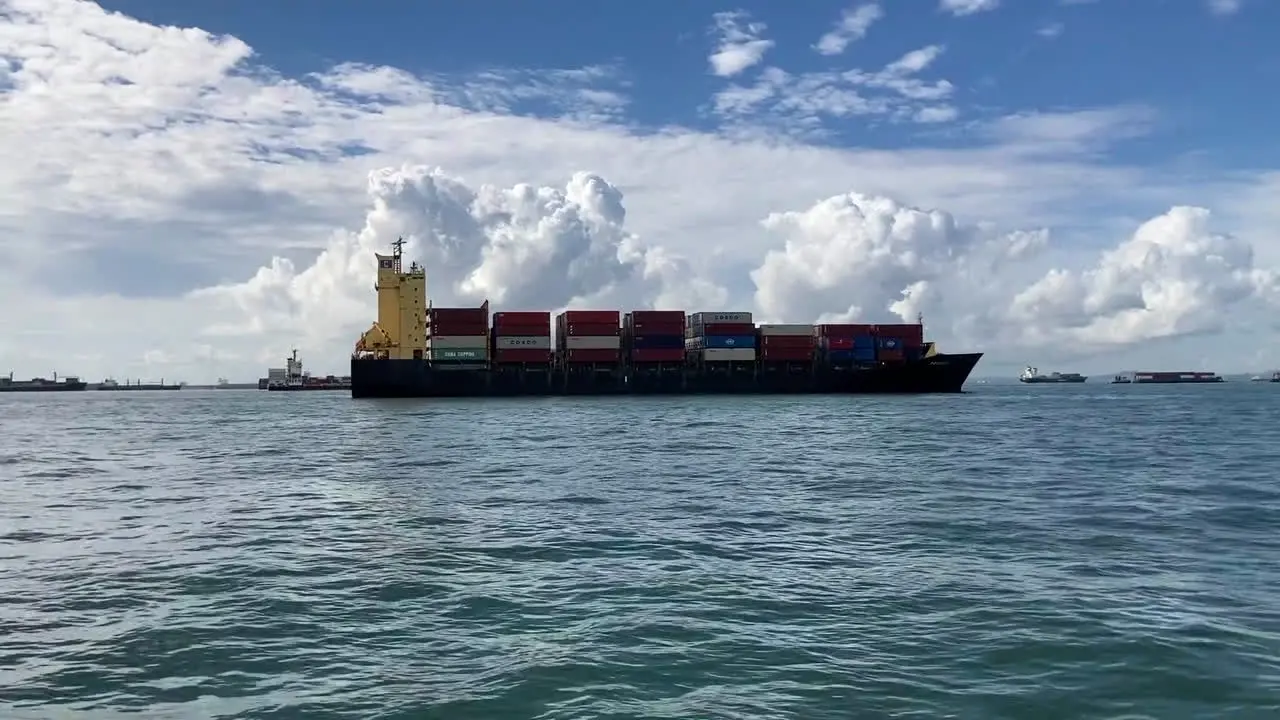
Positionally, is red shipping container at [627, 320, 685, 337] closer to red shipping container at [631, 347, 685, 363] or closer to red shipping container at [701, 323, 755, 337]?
red shipping container at [631, 347, 685, 363]

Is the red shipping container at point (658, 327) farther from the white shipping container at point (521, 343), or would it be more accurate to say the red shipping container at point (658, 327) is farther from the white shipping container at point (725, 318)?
the white shipping container at point (521, 343)

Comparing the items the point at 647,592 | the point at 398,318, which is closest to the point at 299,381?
the point at 398,318

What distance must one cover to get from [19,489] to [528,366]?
68.0 m

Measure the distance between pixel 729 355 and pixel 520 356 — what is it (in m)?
21.7

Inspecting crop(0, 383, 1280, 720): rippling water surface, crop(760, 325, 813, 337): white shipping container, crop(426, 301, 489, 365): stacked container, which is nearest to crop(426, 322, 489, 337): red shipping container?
crop(426, 301, 489, 365): stacked container

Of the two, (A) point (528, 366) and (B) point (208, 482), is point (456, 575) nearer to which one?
(B) point (208, 482)

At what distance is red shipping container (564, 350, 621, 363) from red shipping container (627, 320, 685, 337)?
144 inches

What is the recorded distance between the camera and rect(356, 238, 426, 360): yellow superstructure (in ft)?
292

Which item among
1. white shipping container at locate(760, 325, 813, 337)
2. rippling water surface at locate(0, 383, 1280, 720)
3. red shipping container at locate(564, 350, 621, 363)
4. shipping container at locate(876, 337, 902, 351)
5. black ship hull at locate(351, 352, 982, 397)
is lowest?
rippling water surface at locate(0, 383, 1280, 720)

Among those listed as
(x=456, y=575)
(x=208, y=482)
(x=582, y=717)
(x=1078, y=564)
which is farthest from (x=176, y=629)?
(x=208, y=482)

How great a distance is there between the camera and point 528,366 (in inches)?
3629

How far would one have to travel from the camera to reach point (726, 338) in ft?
311

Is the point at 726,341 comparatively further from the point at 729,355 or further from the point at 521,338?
the point at 521,338

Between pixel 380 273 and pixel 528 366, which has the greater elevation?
pixel 380 273
